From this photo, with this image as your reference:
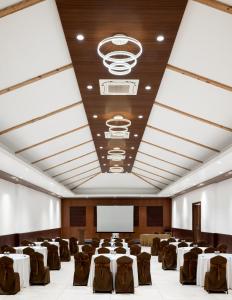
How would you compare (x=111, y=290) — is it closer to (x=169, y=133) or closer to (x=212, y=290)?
(x=212, y=290)

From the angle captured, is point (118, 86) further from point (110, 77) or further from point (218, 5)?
point (218, 5)

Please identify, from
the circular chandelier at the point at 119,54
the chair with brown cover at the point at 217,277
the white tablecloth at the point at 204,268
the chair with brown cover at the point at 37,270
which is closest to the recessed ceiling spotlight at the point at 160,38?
the circular chandelier at the point at 119,54

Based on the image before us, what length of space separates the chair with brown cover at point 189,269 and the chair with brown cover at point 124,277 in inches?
76.9

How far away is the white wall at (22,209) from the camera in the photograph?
17031mm

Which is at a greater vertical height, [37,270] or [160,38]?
[160,38]

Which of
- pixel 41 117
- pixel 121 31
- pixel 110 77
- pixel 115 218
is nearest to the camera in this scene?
pixel 121 31

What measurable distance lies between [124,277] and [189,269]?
225cm

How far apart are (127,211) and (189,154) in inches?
628

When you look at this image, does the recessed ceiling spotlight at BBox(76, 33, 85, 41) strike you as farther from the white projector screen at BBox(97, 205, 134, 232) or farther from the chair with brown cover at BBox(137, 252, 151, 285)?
the white projector screen at BBox(97, 205, 134, 232)

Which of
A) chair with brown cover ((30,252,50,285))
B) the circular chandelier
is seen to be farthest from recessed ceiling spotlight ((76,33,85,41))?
chair with brown cover ((30,252,50,285))

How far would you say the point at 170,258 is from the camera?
51.9 ft

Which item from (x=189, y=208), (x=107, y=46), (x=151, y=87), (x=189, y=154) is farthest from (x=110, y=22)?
(x=189, y=208)

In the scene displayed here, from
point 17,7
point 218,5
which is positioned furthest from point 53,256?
point 218,5

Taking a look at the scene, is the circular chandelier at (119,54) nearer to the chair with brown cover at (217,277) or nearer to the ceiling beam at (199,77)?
the ceiling beam at (199,77)
